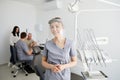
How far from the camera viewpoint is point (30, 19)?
547 cm

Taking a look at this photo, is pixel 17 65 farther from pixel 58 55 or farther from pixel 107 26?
pixel 58 55

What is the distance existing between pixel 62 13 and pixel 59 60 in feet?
10.4

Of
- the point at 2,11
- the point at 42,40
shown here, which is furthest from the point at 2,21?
the point at 42,40

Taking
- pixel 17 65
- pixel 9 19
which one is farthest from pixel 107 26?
pixel 9 19

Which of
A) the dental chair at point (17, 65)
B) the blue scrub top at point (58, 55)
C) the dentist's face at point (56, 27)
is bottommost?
the dental chair at point (17, 65)

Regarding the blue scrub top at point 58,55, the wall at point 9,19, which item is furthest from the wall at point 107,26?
the wall at point 9,19

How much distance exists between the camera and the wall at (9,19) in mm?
4828

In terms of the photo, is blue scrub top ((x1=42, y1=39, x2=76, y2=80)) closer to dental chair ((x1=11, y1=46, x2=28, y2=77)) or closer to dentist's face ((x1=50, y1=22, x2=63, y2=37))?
dentist's face ((x1=50, y1=22, x2=63, y2=37))

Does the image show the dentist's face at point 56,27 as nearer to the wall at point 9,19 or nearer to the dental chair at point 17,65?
the dental chair at point 17,65

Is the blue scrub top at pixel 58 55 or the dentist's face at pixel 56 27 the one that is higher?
the dentist's face at pixel 56 27

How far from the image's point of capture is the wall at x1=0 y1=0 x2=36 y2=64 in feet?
15.8

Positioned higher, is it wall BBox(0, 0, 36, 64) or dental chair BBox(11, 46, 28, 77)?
wall BBox(0, 0, 36, 64)

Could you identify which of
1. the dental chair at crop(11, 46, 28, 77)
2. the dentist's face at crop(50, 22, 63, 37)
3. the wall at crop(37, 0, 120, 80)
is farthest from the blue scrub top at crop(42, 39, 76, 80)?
the dental chair at crop(11, 46, 28, 77)

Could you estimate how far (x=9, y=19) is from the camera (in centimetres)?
496
